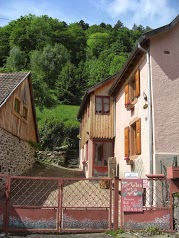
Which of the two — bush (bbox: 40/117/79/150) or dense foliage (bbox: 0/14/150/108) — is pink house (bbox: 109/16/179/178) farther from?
dense foliage (bbox: 0/14/150/108)

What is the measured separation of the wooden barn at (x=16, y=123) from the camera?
47.8 ft

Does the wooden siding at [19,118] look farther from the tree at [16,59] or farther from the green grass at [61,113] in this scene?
the tree at [16,59]

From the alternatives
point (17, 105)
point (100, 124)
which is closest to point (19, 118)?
point (17, 105)

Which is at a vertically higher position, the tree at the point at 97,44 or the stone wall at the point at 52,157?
the tree at the point at 97,44

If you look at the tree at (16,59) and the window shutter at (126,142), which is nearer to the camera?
the window shutter at (126,142)

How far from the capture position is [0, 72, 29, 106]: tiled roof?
48.0ft

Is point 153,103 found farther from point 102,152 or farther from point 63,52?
point 63,52

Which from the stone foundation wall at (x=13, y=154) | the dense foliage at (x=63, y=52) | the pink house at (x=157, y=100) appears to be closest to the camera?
the pink house at (x=157, y=100)

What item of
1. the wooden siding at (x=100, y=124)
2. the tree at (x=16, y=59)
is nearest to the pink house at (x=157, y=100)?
the wooden siding at (x=100, y=124)

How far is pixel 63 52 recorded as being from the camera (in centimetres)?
6738

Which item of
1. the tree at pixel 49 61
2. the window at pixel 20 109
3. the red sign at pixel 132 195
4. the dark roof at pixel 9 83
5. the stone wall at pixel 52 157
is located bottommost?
the red sign at pixel 132 195

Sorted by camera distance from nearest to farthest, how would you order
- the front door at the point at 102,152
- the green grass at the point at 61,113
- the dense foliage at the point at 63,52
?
the front door at the point at 102,152
the green grass at the point at 61,113
the dense foliage at the point at 63,52

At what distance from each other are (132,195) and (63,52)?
61.7 m

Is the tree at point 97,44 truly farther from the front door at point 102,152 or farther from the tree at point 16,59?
the front door at point 102,152
